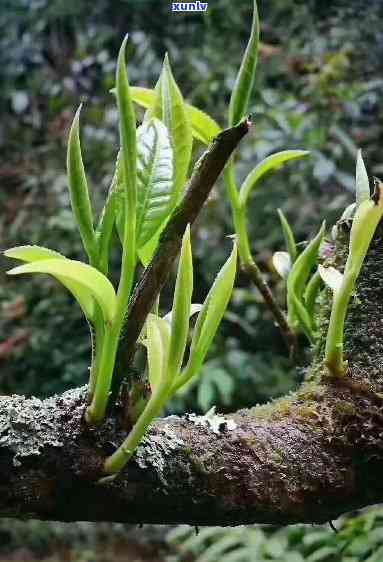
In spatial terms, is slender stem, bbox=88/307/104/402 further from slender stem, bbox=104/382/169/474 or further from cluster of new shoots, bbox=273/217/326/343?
cluster of new shoots, bbox=273/217/326/343

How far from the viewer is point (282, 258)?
0.70m

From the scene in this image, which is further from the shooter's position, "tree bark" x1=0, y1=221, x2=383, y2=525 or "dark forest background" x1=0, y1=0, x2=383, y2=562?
"dark forest background" x1=0, y1=0, x2=383, y2=562

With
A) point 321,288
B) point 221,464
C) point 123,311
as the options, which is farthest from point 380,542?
point 123,311

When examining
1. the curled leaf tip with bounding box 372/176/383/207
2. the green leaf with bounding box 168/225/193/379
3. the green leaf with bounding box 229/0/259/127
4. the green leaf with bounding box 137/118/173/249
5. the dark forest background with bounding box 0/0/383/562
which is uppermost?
the green leaf with bounding box 229/0/259/127

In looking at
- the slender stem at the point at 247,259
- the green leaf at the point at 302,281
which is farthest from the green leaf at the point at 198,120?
the green leaf at the point at 302,281

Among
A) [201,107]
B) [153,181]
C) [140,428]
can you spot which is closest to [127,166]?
[153,181]

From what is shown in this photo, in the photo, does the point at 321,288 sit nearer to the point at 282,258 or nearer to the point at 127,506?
the point at 282,258

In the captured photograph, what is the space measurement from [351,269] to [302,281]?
6.7 inches

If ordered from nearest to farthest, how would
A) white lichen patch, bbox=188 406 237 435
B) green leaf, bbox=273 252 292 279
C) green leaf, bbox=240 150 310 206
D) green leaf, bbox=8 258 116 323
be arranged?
green leaf, bbox=8 258 116 323 < white lichen patch, bbox=188 406 237 435 < green leaf, bbox=240 150 310 206 < green leaf, bbox=273 252 292 279

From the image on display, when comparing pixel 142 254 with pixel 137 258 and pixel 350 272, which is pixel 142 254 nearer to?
pixel 137 258

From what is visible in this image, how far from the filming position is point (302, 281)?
62 centimetres

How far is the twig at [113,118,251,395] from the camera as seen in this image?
14.0 inches

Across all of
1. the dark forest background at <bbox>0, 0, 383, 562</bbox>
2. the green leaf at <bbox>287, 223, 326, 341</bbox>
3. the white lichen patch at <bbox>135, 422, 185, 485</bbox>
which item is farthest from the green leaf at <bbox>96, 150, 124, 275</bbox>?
the dark forest background at <bbox>0, 0, 383, 562</bbox>

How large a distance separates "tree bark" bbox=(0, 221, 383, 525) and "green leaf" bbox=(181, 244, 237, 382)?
7 centimetres
